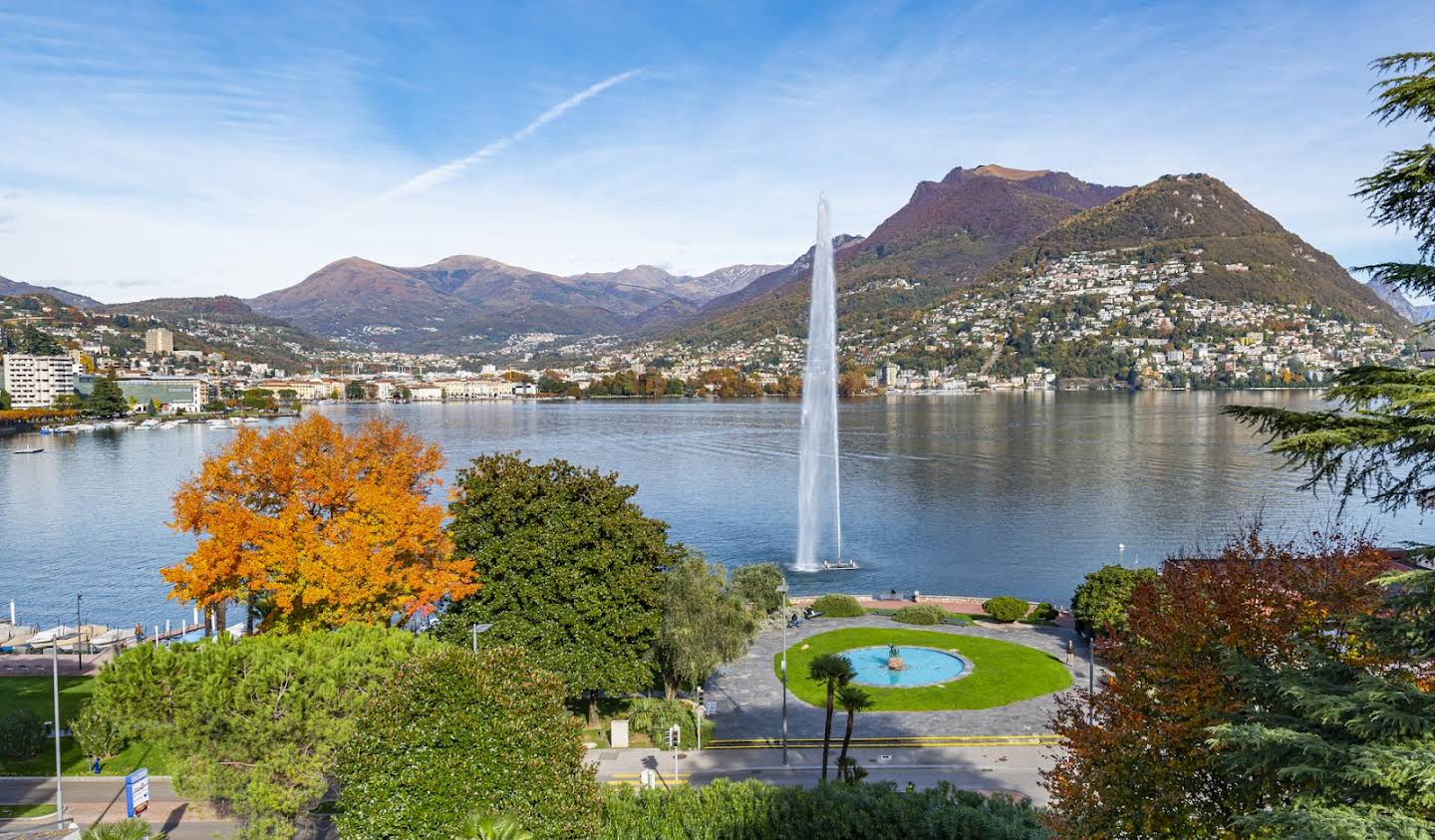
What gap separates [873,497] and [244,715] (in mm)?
52637

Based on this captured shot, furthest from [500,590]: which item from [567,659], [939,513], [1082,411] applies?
[1082,411]

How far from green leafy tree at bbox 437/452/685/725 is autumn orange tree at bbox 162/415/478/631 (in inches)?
34.6

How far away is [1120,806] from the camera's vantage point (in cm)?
1022

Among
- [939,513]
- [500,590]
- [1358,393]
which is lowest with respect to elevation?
[939,513]

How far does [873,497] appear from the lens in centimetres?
6306

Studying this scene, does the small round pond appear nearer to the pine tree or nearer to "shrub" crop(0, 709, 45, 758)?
the pine tree

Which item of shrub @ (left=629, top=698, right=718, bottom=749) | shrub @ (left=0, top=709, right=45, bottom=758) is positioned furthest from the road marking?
shrub @ (left=0, top=709, right=45, bottom=758)

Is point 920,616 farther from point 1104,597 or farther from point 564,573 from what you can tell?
point 564,573

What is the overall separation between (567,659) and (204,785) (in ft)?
26.6

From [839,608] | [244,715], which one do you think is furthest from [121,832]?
[839,608]

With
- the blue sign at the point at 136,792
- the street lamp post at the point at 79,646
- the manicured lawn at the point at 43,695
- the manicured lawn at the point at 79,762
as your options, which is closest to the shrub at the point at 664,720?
the blue sign at the point at 136,792

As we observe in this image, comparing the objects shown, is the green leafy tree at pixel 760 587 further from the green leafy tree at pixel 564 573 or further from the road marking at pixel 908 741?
the road marking at pixel 908 741

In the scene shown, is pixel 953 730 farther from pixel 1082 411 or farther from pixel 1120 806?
pixel 1082 411

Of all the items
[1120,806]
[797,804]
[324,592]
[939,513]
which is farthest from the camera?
[939,513]
